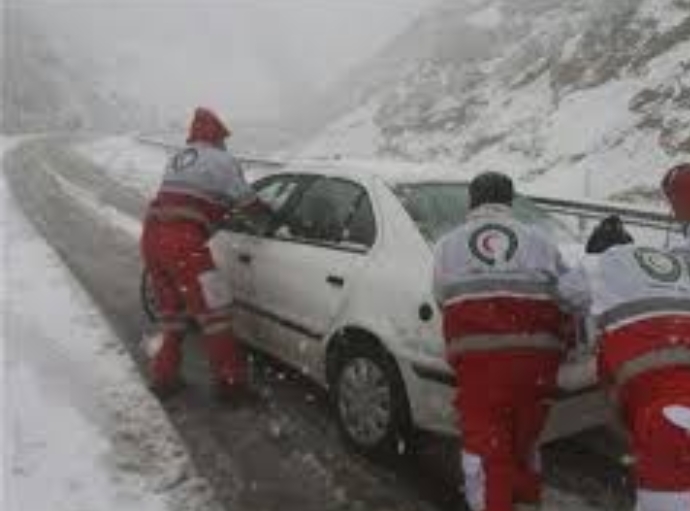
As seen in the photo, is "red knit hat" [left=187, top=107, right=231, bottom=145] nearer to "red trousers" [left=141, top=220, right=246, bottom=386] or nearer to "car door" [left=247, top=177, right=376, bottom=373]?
"red trousers" [left=141, top=220, right=246, bottom=386]

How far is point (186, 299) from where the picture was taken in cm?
754

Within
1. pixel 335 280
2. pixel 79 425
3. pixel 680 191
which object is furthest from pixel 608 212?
pixel 680 191

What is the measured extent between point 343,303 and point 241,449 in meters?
1.07

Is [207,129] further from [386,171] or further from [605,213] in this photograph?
[605,213]

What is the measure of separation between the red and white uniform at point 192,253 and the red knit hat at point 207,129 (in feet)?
0.18

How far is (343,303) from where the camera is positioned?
6414 millimetres

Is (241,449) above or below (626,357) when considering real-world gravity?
below

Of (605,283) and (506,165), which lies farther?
(506,165)

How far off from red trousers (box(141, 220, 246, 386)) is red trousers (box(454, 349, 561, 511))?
2969 millimetres

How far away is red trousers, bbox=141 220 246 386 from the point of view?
746 cm

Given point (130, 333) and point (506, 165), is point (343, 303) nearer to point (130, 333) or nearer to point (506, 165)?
point (130, 333)

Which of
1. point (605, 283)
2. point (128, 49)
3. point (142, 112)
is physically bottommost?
point (605, 283)

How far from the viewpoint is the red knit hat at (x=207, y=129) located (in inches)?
309

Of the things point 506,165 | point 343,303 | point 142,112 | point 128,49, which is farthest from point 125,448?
point 128,49
